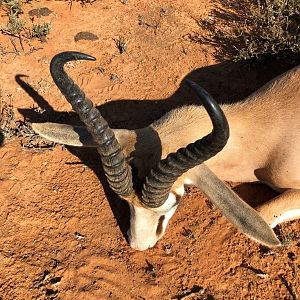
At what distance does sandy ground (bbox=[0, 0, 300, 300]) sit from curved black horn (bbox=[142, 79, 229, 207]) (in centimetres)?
130

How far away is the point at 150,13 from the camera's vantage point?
33.4 ft

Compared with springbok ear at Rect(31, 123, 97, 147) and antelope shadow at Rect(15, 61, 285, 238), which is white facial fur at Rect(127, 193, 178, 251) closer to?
springbok ear at Rect(31, 123, 97, 147)

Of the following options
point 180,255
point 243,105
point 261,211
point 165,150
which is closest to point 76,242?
point 180,255

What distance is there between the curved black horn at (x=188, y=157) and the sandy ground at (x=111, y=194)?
51.2 inches

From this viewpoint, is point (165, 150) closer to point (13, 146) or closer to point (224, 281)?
point (224, 281)

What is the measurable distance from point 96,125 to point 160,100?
3851 mm

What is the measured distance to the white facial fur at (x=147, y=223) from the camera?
5.79 metres

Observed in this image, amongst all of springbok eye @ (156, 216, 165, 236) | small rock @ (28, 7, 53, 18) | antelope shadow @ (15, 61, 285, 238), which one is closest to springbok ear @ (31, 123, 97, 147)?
springbok eye @ (156, 216, 165, 236)

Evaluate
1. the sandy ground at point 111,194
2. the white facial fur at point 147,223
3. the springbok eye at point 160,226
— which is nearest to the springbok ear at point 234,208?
the white facial fur at point 147,223

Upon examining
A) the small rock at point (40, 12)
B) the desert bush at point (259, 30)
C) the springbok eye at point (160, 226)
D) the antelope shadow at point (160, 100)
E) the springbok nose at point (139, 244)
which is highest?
the small rock at point (40, 12)

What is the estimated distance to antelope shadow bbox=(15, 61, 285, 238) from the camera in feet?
26.7

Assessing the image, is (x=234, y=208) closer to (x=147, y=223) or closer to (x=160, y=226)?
(x=147, y=223)

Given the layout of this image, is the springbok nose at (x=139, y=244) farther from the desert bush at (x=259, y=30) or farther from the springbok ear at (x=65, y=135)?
the desert bush at (x=259, y=30)

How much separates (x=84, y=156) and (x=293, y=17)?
523 centimetres
